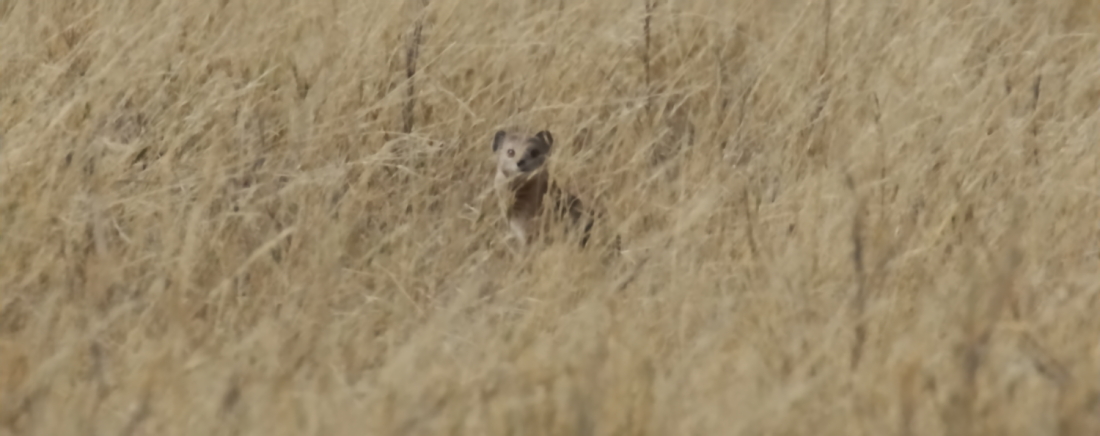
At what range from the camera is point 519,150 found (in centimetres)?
562

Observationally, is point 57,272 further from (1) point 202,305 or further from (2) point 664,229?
(2) point 664,229

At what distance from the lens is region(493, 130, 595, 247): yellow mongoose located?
5297 mm

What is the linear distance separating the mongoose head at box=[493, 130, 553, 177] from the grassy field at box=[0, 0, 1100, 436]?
0.09 m

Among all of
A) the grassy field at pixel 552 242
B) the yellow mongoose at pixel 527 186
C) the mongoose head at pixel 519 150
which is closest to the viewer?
the grassy field at pixel 552 242

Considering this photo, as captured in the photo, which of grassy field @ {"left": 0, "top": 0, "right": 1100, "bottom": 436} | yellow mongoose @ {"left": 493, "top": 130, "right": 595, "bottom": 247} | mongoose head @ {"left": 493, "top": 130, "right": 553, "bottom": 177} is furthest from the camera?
mongoose head @ {"left": 493, "top": 130, "right": 553, "bottom": 177}

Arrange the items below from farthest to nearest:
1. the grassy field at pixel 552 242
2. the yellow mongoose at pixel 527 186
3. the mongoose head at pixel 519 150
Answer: the mongoose head at pixel 519 150 → the yellow mongoose at pixel 527 186 → the grassy field at pixel 552 242

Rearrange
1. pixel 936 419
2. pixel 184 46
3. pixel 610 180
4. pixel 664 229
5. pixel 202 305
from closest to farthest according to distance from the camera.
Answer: pixel 936 419 < pixel 202 305 < pixel 664 229 < pixel 610 180 < pixel 184 46

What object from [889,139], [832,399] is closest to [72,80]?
[889,139]

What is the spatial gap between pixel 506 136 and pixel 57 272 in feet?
5.65

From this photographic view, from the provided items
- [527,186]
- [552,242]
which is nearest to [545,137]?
[527,186]

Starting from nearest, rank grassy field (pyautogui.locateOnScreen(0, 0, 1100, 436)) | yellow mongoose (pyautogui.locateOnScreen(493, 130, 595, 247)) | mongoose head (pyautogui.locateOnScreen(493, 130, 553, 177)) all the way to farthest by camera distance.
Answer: grassy field (pyautogui.locateOnScreen(0, 0, 1100, 436)) → yellow mongoose (pyautogui.locateOnScreen(493, 130, 595, 247)) → mongoose head (pyautogui.locateOnScreen(493, 130, 553, 177))

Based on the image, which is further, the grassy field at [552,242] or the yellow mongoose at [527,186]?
the yellow mongoose at [527,186]

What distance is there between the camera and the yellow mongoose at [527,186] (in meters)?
5.30

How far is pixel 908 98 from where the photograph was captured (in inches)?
223
